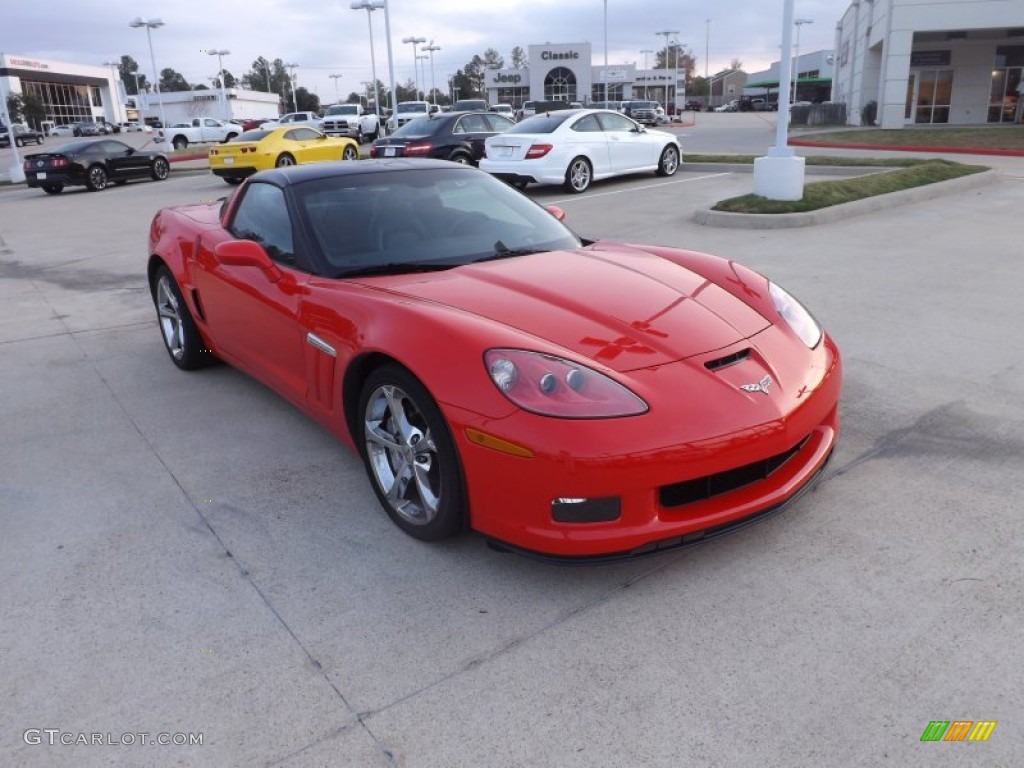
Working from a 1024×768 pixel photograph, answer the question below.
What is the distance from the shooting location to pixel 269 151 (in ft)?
61.9

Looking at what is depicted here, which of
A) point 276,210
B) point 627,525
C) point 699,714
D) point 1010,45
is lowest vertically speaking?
point 699,714

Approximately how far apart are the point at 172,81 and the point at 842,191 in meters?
181

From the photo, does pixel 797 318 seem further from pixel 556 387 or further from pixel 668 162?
pixel 668 162

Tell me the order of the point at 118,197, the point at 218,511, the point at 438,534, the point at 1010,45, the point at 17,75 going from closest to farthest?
the point at 438,534
the point at 218,511
the point at 118,197
the point at 1010,45
the point at 17,75

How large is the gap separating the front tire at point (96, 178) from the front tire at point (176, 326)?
17.6 metres

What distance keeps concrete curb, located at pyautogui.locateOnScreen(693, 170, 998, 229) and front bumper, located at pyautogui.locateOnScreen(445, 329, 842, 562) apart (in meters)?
7.54

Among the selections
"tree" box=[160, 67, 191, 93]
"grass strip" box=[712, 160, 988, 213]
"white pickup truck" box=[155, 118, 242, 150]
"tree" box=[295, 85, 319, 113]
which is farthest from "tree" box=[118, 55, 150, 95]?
"grass strip" box=[712, 160, 988, 213]

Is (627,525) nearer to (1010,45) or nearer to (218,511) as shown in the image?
(218,511)

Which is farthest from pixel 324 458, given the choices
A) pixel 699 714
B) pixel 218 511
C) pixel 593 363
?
pixel 699 714

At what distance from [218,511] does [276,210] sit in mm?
1673

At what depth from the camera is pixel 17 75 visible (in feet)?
258

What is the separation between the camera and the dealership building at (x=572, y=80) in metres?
81.5

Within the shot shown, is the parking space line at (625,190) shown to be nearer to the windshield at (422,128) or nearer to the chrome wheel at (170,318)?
the windshield at (422,128)

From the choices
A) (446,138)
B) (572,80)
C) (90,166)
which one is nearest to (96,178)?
(90,166)
